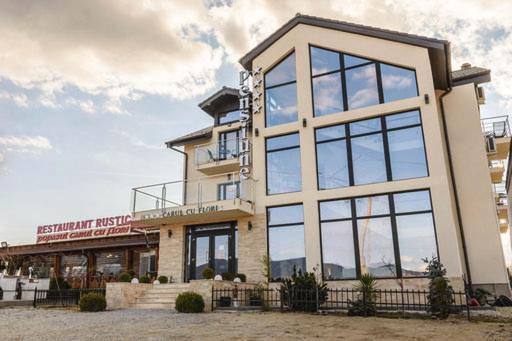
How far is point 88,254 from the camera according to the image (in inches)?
1001

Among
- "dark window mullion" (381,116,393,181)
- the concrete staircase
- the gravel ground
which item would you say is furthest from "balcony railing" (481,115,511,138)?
the concrete staircase

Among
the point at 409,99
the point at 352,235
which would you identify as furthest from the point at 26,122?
the point at 409,99

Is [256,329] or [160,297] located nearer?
[256,329]

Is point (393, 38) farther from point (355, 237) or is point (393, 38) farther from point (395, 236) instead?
point (355, 237)

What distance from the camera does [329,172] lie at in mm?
15711

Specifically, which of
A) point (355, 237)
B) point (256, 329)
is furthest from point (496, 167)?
point (256, 329)

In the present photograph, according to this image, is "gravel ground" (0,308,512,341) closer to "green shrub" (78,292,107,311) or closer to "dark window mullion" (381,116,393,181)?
"green shrub" (78,292,107,311)

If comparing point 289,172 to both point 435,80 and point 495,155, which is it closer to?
point 435,80

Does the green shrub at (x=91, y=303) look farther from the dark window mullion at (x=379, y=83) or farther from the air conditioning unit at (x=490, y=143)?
the air conditioning unit at (x=490, y=143)

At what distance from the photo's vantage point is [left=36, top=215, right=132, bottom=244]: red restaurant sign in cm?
2694

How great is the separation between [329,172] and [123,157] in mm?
11844

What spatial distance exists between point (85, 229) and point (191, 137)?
532 inches

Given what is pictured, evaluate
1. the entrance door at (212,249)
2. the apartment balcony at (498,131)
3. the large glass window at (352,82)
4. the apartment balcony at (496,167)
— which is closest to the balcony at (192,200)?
the entrance door at (212,249)

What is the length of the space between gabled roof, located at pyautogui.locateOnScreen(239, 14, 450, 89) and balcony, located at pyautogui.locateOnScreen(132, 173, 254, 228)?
6399 millimetres
